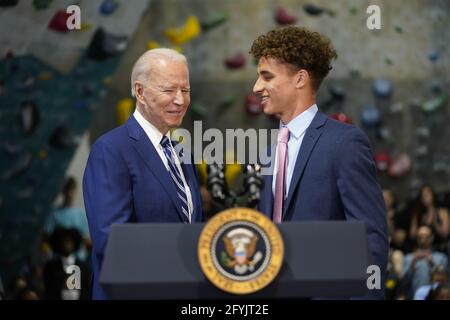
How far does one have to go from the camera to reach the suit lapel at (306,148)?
288 centimetres

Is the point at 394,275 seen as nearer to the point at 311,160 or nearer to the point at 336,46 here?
the point at 336,46

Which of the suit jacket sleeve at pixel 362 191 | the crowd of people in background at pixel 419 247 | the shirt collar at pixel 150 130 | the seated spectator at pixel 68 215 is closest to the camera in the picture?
the suit jacket sleeve at pixel 362 191

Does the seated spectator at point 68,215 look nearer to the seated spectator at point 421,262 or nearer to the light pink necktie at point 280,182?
the seated spectator at point 421,262

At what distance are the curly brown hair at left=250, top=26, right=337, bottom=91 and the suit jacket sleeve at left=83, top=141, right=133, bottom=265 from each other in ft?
1.66

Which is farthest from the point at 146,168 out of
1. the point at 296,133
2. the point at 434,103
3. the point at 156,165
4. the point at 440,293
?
the point at 434,103

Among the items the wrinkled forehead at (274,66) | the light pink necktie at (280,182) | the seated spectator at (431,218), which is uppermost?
the wrinkled forehead at (274,66)

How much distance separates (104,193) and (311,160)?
0.60 meters

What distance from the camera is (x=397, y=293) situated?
6.39m

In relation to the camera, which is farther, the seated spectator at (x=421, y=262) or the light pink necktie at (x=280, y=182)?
the seated spectator at (x=421, y=262)

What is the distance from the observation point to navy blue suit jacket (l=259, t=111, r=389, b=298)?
2.85 metres

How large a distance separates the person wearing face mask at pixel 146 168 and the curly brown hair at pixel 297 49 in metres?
0.28

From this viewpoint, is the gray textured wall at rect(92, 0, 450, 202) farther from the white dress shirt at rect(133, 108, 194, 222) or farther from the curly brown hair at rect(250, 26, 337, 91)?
the curly brown hair at rect(250, 26, 337, 91)

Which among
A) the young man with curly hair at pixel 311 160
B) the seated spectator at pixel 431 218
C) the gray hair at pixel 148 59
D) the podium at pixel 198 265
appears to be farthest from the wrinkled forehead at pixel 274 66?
the seated spectator at pixel 431 218
